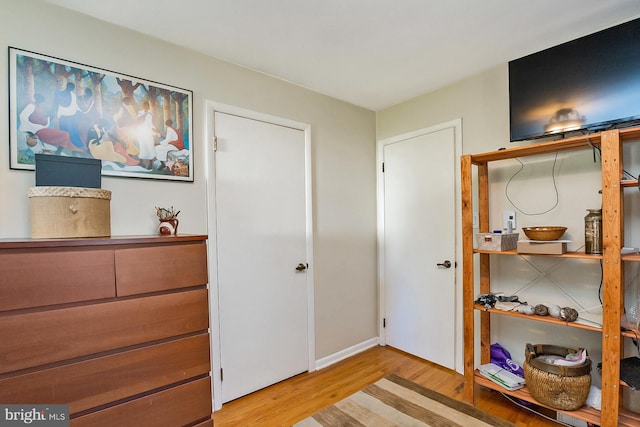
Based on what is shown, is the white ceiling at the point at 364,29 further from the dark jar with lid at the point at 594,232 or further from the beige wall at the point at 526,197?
the dark jar with lid at the point at 594,232

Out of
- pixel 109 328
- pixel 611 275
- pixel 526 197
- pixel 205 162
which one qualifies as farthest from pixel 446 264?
pixel 109 328

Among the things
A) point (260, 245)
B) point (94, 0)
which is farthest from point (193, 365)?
point (94, 0)

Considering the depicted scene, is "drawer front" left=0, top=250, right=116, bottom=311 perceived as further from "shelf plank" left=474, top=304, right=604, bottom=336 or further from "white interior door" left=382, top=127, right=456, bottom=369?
"white interior door" left=382, top=127, right=456, bottom=369

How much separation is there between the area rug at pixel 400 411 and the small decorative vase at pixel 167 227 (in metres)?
1.43

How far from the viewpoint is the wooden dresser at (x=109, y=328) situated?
1222 millimetres

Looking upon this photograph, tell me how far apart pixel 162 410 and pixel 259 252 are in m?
1.11

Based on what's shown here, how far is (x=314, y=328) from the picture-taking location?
266 cm

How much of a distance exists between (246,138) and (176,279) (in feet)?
3.82

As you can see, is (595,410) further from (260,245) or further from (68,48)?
(68,48)

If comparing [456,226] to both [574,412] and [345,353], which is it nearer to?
[574,412]

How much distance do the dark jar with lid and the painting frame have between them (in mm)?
2401

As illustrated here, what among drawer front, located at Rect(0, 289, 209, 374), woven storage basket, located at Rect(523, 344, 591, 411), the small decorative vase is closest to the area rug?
woven storage basket, located at Rect(523, 344, 591, 411)

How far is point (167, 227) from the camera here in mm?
1784

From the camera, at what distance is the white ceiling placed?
5.37ft
